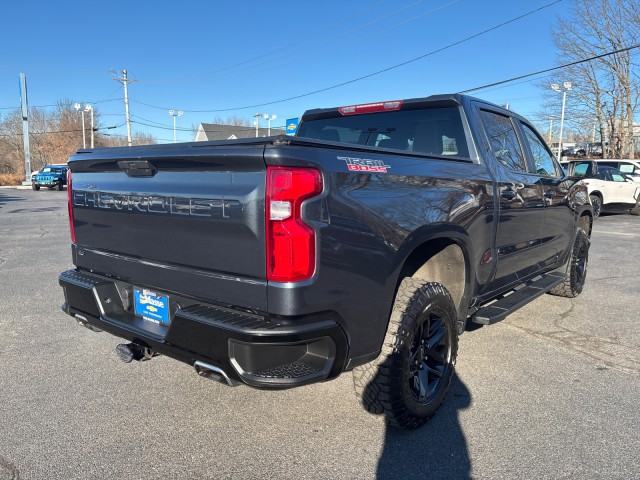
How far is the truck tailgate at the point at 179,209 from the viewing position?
2172 millimetres

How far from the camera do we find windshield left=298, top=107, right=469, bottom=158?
144 inches

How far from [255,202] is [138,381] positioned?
Answer: 2.04m

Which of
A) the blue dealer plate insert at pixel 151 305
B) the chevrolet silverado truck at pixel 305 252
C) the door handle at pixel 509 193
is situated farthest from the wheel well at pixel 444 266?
the blue dealer plate insert at pixel 151 305

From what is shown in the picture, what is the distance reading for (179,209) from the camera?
2453mm

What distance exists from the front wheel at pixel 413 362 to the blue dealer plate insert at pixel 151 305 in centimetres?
114

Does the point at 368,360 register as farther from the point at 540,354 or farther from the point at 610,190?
the point at 610,190

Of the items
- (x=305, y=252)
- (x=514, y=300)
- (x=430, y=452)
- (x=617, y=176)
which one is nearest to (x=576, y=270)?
(x=514, y=300)

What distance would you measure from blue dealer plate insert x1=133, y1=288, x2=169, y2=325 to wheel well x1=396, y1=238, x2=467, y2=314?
1475mm

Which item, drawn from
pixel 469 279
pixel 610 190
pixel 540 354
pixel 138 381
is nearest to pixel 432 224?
pixel 469 279

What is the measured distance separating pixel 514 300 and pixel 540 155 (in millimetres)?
1669

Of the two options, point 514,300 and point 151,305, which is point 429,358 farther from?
point 151,305

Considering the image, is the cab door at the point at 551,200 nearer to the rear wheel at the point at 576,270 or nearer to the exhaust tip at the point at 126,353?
the rear wheel at the point at 576,270

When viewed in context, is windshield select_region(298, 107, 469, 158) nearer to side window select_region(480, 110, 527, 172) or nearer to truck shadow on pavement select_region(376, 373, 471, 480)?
side window select_region(480, 110, 527, 172)

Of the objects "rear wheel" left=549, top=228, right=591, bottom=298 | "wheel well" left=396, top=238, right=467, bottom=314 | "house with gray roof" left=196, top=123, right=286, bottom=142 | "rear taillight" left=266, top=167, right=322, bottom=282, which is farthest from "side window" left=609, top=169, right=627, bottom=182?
"house with gray roof" left=196, top=123, right=286, bottom=142
